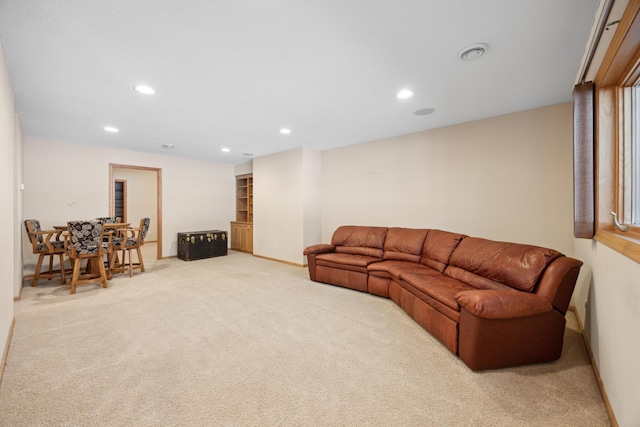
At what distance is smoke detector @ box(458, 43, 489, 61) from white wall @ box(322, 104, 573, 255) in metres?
1.84

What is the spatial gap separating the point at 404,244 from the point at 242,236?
15.3ft

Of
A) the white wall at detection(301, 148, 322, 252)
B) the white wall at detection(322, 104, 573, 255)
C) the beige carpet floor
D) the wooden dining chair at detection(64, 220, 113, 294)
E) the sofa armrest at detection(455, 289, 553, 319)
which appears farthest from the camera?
the white wall at detection(301, 148, 322, 252)

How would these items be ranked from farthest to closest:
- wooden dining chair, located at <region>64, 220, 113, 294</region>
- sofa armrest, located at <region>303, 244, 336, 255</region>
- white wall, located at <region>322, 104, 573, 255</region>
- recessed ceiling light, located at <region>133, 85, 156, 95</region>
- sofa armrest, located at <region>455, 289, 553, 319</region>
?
sofa armrest, located at <region>303, 244, 336, 255</region>
wooden dining chair, located at <region>64, 220, 113, 294</region>
white wall, located at <region>322, 104, 573, 255</region>
recessed ceiling light, located at <region>133, 85, 156, 95</region>
sofa armrest, located at <region>455, 289, 553, 319</region>

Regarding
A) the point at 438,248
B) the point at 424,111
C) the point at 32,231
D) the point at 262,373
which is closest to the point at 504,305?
the point at 438,248

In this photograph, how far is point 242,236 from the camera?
7.17 m

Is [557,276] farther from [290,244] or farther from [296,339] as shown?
[290,244]

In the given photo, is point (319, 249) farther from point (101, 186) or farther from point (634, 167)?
point (101, 186)

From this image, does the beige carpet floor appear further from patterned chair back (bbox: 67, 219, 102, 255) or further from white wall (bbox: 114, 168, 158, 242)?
white wall (bbox: 114, 168, 158, 242)

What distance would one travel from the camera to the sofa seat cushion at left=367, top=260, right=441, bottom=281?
10.5 ft

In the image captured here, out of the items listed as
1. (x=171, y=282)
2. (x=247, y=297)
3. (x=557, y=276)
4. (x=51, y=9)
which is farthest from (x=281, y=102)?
(x=171, y=282)

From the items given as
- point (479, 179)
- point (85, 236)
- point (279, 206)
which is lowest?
point (85, 236)

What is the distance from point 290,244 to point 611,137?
478 cm

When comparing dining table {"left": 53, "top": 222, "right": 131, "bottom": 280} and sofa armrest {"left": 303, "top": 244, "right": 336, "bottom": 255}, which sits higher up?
dining table {"left": 53, "top": 222, "right": 131, "bottom": 280}

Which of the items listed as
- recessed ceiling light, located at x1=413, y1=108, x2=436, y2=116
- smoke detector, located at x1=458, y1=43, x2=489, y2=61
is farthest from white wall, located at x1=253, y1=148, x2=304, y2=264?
smoke detector, located at x1=458, y1=43, x2=489, y2=61
